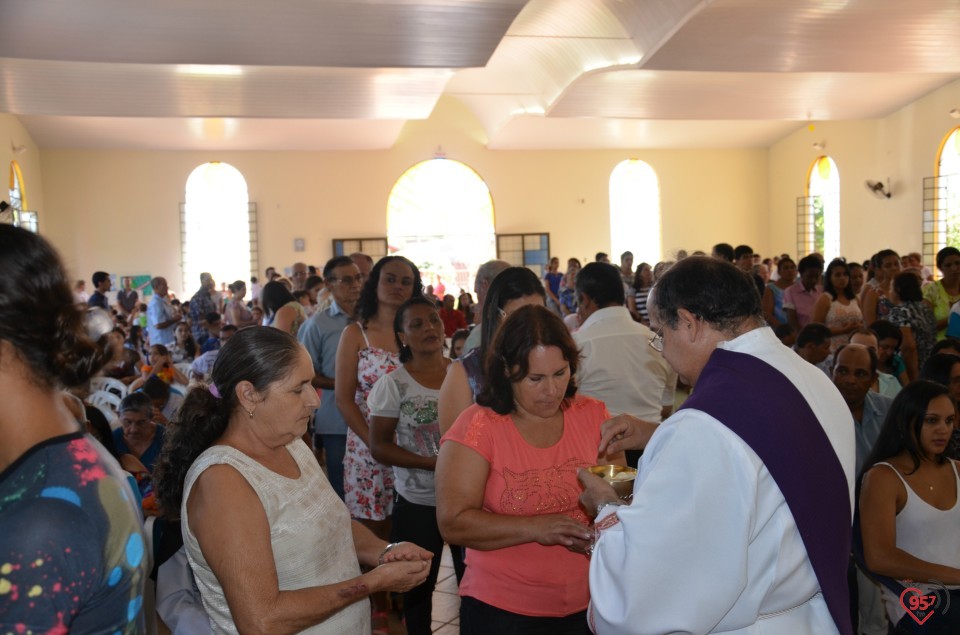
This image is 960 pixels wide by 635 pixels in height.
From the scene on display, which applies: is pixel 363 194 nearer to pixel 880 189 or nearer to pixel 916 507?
pixel 880 189

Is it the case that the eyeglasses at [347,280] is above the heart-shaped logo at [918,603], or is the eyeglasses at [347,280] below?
above

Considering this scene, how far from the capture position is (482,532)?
2.39m

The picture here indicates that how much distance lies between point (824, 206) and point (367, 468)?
699 inches

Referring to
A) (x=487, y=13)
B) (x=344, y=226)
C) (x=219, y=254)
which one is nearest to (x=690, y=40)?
(x=487, y=13)

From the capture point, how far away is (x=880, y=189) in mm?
16875

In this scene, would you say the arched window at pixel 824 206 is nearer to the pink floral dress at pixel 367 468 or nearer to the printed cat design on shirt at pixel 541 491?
the pink floral dress at pixel 367 468

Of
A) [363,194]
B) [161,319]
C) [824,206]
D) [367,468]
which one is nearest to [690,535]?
[367,468]

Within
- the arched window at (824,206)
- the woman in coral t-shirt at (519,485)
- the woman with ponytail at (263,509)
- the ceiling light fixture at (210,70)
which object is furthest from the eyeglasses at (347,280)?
the arched window at (824,206)

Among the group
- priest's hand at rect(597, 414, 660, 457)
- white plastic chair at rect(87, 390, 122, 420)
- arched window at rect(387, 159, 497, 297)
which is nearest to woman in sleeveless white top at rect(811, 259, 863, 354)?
priest's hand at rect(597, 414, 660, 457)

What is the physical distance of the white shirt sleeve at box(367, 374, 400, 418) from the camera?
3584mm

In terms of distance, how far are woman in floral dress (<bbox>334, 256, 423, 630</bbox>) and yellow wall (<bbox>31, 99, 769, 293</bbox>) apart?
49.4 feet

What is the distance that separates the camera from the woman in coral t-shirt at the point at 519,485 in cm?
243

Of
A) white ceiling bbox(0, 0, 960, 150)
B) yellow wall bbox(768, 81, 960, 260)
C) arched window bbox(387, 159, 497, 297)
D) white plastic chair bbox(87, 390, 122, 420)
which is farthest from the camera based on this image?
arched window bbox(387, 159, 497, 297)

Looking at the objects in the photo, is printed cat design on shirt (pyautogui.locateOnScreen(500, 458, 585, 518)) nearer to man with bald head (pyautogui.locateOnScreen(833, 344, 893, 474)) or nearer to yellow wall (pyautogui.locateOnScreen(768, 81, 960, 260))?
man with bald head (pyautogui.locateOnScreen(833, 344, 893, 474))
